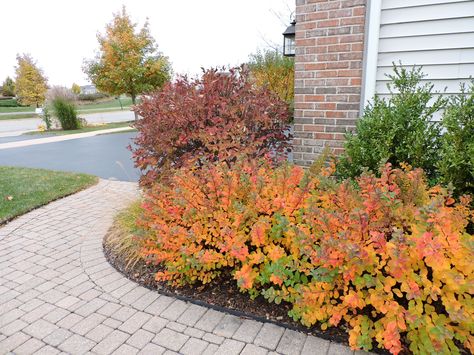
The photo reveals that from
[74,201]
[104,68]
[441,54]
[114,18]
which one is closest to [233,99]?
[441,54]

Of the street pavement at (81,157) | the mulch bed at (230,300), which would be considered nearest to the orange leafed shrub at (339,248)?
the mulch bed at (230,300)

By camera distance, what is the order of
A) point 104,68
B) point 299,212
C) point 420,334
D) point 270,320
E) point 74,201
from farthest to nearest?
point 104,68 < point 74,201 < point 299,212 < point 270,320 < point 420,334

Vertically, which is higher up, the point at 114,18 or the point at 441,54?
the point at 114,18

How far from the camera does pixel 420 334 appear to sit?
1712mm

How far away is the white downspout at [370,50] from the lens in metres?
3.31

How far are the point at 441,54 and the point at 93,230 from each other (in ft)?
13.4

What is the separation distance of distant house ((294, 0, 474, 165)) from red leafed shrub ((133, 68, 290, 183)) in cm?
44

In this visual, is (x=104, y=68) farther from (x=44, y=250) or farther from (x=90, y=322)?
(x=90, y=322)

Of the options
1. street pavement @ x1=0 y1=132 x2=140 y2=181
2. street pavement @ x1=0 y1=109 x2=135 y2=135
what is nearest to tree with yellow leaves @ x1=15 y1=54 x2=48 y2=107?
street pavement @ x1=0 y1=109 x2=135 y2=135

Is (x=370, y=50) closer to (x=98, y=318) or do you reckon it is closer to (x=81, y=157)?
(x=98, y=318)

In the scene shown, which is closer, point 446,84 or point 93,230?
point 446,84

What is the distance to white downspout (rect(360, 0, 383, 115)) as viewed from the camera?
3314mm

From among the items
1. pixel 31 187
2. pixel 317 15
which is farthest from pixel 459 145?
pixel 31 187

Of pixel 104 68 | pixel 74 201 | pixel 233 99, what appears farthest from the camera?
pixel 104 68
